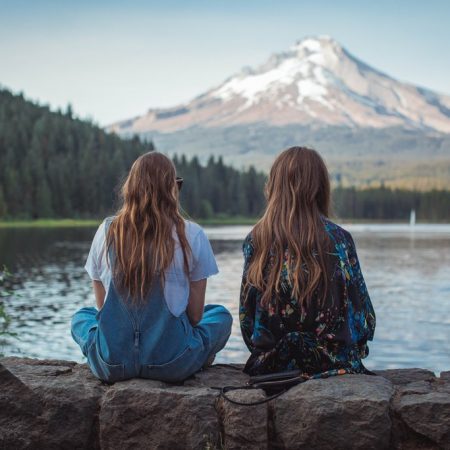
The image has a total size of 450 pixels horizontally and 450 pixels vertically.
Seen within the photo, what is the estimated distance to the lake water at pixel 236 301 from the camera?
17016 millimetres

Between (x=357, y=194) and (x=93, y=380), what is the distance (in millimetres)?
176951

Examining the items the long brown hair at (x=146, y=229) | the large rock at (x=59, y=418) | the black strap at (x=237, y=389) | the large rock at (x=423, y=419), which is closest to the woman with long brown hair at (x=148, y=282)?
the long brown hair at (x=146, y=229)

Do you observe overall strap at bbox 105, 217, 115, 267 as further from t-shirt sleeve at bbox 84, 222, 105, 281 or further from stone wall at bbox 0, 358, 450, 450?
stone wall at bbox 0, 358, 450, 450

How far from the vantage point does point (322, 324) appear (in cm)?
518

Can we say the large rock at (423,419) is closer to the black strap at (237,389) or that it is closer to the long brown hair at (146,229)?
the black strap at (237,389)

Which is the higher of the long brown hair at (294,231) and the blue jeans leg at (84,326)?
the long brown hair at (294,231)

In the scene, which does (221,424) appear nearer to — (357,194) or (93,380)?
(93,380)

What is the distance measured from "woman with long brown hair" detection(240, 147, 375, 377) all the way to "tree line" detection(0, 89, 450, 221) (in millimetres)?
101146

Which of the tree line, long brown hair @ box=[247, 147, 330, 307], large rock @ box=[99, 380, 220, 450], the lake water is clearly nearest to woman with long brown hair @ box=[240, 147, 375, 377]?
long brown hair @ box=[247, 147, 330, 307]

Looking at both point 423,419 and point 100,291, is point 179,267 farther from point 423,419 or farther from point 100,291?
point 423,419

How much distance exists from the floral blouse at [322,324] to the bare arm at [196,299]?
285 mm

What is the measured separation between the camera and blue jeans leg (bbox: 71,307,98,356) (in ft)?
17.9

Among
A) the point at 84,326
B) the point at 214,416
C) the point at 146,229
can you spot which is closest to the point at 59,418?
the point at 84,326

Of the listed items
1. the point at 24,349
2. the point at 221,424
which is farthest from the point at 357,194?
the point at 221,424
